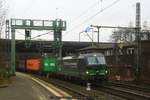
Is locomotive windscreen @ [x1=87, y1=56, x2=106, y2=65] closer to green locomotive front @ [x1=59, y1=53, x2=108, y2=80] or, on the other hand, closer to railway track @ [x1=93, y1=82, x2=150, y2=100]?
green locomotive front @ [x1=59, y1=53, x2=108, y2=80]

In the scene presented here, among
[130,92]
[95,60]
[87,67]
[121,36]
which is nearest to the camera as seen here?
[130,92]

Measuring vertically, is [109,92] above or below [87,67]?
below

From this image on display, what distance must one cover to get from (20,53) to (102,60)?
81706 mm

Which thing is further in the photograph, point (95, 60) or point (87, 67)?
point (95, 60)

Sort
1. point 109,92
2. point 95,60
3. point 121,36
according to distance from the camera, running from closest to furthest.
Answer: point 109,92, point 95,60, point 121,36

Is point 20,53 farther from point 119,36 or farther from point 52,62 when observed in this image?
point 52,62

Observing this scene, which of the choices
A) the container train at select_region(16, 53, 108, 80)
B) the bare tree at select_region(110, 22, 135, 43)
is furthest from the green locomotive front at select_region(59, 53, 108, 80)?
the bare tree at select_region(110, 22, 135, 43)

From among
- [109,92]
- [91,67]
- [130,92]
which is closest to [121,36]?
[91,67]

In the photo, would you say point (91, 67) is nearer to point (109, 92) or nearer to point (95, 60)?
point (95, 60)

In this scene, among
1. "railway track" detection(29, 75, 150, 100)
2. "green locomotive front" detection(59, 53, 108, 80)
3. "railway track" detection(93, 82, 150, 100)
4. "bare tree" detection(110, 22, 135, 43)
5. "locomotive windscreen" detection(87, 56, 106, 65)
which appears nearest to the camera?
"railway track" detection(29, 75, 150, 100)

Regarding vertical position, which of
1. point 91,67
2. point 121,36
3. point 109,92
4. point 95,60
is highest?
point 121,36

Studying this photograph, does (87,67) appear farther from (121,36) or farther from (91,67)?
(121,36)

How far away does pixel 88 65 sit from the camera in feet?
120

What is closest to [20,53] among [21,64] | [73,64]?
[21,64]
